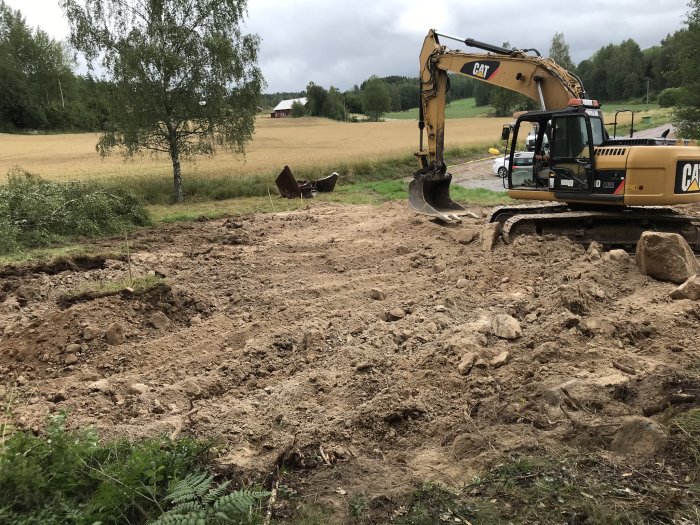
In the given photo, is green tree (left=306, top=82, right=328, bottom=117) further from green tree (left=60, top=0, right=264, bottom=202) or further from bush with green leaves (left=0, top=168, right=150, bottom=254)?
bush with green leaves (left=0, top=168, right=150, bottom=254)

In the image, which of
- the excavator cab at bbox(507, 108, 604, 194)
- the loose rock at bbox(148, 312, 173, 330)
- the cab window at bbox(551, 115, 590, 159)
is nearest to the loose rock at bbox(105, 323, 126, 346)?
the loose rock at bbox(148, 312, 173, 330)

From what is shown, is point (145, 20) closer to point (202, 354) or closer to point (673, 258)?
point (202, 354)

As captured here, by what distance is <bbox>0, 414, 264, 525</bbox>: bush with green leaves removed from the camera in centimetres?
316

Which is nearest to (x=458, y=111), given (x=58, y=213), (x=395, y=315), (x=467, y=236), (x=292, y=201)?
(x=292, y=201)

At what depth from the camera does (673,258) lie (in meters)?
6.91

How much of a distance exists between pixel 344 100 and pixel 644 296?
9943 centimetres

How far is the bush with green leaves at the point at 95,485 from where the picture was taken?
10.4ft

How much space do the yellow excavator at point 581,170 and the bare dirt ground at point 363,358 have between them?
1102mm

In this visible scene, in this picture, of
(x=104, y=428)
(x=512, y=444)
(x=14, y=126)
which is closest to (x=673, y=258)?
(x=512, y=444)

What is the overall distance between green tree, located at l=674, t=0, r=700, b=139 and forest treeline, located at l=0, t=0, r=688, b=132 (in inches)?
23.6

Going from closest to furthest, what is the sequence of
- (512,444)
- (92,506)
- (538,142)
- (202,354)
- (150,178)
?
1. (92,506)
2. (512,444)
3. (202,354)
4. (538,142)
5. (150,178)

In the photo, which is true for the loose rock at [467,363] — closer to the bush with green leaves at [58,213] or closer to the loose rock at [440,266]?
the loose rock at [440,266]

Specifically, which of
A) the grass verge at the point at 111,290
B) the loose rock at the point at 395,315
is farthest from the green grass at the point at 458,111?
the grass verge at the point at 111,290

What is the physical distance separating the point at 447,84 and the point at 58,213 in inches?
355
